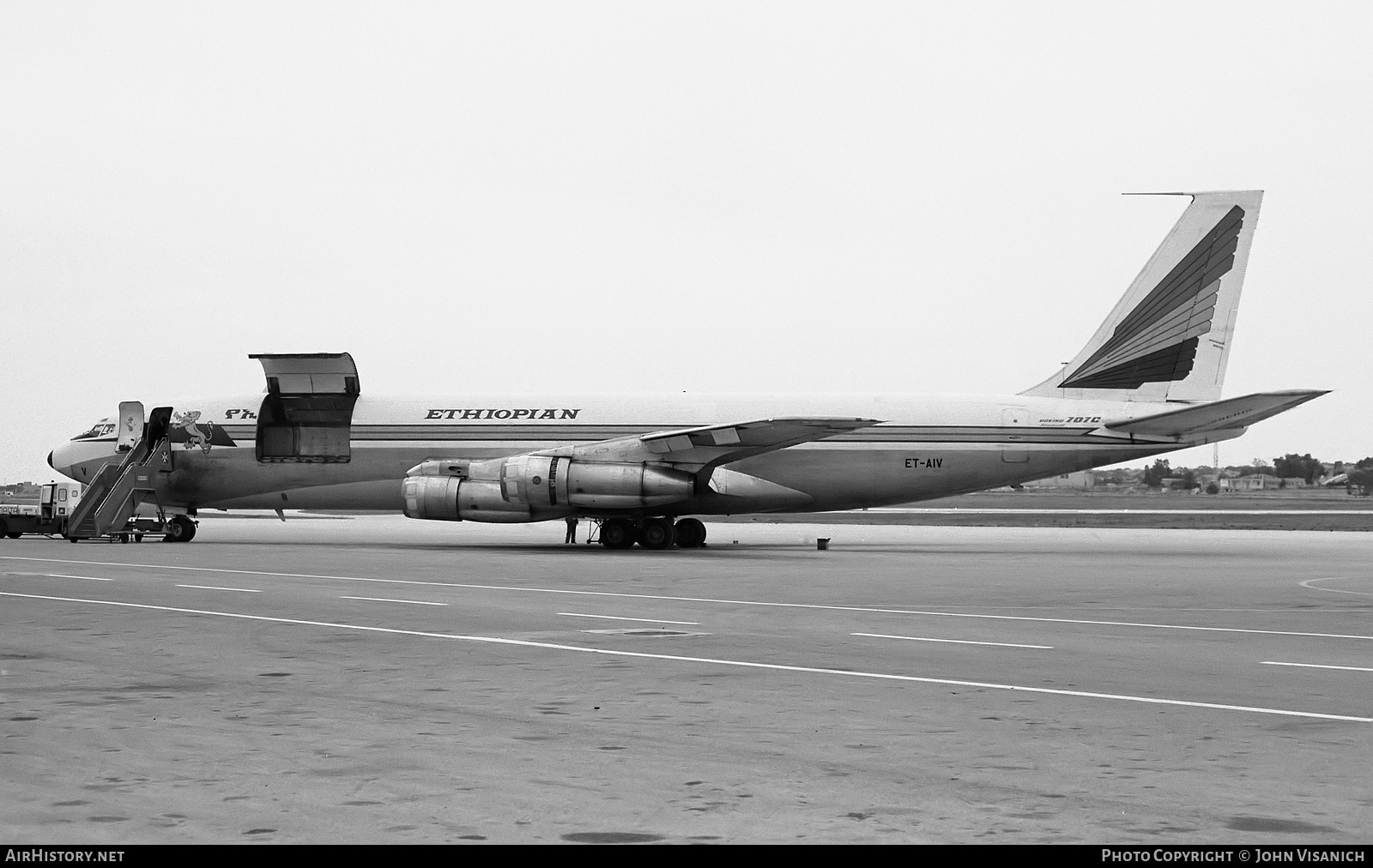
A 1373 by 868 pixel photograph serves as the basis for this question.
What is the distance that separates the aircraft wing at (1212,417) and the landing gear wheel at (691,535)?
10554mm

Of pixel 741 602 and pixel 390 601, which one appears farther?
pixel 741 602

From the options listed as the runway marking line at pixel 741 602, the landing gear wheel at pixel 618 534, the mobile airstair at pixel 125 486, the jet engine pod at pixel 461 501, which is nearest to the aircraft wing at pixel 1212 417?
the landing gear wheel at pixel 618 534

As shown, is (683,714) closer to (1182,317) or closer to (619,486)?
(619,486)

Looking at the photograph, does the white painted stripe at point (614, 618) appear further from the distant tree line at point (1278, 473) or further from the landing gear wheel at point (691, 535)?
the distant tree line at point (1278, 473)

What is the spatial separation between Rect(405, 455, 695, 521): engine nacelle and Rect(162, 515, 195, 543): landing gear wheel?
8.94 m

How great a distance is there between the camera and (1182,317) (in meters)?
35.0

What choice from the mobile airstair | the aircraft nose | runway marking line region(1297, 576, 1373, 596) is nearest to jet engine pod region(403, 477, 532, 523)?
the mobile airstair

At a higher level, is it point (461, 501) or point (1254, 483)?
point (1254, 483)

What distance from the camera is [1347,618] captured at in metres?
16.4

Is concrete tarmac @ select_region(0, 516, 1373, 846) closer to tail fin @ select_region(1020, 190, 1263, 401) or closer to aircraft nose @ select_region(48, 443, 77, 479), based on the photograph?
Result: tail fin @ select_region(1020, 190, 1263, 401)

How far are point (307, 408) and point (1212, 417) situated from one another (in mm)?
24082

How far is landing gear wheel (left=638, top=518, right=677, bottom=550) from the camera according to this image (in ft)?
114

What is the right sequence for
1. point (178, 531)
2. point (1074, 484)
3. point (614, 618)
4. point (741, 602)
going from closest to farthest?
point (614, 618) < point (741, 602) < point (178, 531) < point (1074, 484)

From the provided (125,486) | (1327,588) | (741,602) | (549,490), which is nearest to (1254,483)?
(549,490)
